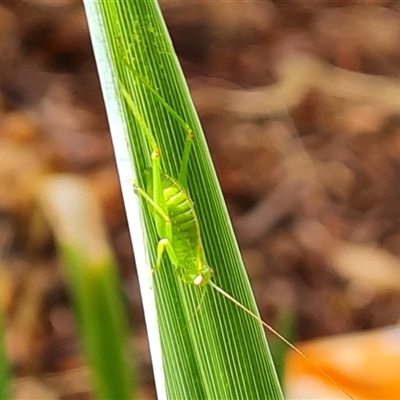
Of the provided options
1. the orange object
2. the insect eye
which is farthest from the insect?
the orange object

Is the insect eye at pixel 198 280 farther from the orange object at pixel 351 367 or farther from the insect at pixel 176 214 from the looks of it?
the orange object at pixel 351 367

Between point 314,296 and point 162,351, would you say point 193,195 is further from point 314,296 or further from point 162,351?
point 314,296

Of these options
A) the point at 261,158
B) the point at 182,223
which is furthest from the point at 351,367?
the point at 182,223

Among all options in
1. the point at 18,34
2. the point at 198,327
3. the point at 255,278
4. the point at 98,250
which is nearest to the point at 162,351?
the point at 198,327

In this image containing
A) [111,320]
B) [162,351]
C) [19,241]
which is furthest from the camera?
[19,241]

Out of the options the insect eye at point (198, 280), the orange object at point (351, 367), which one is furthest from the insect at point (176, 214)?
the orange object at point (351, 367)

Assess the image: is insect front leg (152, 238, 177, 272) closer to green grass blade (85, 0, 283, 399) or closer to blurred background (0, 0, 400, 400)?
green grass blade (85, 0, 283, 399)

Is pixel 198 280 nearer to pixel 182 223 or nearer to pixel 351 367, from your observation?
pixel 182 223
